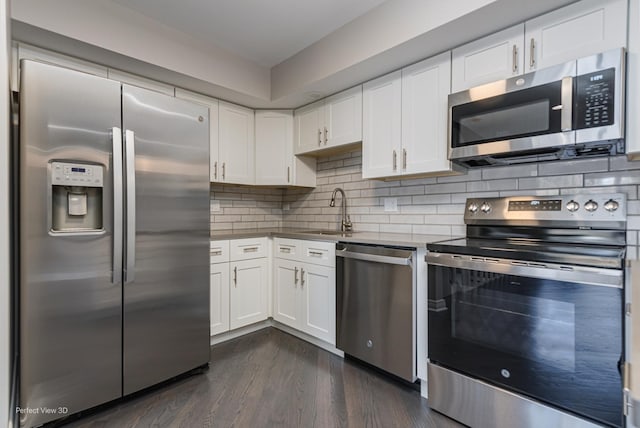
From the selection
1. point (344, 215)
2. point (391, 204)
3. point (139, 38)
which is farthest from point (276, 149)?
point (139, 38)

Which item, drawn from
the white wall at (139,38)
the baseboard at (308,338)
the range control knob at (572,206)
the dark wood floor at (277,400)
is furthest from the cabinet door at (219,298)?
the range control knob at (572,206)

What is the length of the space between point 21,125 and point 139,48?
98 cm

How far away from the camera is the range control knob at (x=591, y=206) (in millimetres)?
1686

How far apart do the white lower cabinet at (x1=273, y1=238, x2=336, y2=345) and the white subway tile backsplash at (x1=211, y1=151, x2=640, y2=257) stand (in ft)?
1.97

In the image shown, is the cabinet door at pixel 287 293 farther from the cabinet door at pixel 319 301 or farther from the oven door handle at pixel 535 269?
the oven door handle at pixel 535 269

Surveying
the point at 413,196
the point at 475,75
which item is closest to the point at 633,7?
the point at 475,75

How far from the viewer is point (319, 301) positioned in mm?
2574

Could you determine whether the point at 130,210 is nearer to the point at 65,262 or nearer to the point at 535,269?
the point at 65,262

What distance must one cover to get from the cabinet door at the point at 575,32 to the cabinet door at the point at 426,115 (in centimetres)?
47

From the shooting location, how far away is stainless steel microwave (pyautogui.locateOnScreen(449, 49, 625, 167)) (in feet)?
4.78

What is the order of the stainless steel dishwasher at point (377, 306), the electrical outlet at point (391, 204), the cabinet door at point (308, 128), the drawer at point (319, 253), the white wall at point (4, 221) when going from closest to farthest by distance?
the white wall at point (4, 221) → the stainless steel dishwasher at point (377, 306) → the drawer at point (319, 253) → the electrical outlet at point (391, 204) → the cabinet door at point (308, 128)

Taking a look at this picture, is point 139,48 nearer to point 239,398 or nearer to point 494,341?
point 239,398

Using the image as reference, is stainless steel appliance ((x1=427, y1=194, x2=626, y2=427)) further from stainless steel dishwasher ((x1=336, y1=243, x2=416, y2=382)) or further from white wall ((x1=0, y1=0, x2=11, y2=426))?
white wall ((x1=0, y1=0, x2=11, y2=426))

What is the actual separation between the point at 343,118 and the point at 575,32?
5.18ft
